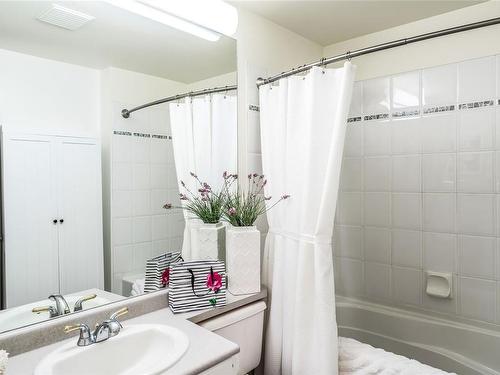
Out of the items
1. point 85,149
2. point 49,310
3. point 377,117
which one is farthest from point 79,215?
point 377,117

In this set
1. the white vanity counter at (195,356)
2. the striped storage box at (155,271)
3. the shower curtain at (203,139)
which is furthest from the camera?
the shower curtain at (203,139)

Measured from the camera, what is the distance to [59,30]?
1294 millimetres

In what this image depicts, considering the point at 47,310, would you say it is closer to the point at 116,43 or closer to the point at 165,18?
the point at 116,43

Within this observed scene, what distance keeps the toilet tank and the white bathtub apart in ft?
3.01

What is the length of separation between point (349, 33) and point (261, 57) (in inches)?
28.9

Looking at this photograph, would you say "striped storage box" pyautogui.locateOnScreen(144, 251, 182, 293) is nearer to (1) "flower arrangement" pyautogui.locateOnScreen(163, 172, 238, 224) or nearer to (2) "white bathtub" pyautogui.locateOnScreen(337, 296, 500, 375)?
(1) "flower arrangement" pyautogui.locateOnScreen(163, 172, 238, 224)

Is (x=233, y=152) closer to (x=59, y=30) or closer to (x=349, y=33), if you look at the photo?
(x=59, y=30)

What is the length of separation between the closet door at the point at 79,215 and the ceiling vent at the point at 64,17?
0.43 meters

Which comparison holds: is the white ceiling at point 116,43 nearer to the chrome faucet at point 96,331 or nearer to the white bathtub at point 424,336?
the chrome faucet at point 96,331

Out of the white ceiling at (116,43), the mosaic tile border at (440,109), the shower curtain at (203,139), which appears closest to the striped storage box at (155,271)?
the shower curtain at (203,139)

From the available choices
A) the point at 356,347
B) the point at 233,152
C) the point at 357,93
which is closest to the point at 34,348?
the point at 233,152

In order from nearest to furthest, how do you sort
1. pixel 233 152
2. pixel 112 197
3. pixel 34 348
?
pixel 34 348 → pixel 112 197 → pixel 233 152

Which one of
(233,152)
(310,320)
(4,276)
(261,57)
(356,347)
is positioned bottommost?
(356,347)

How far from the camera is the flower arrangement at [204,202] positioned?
175 cm
